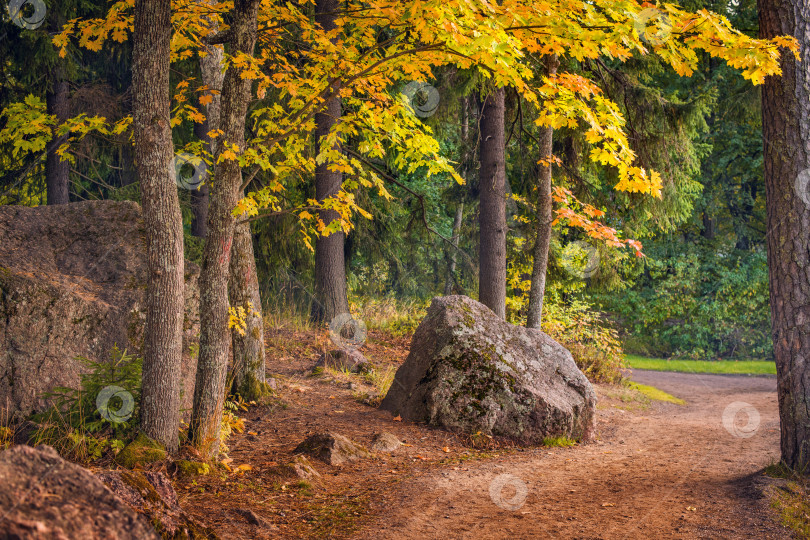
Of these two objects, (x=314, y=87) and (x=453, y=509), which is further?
(x=314, y=87)

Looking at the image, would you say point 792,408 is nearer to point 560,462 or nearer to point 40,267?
point 560,462

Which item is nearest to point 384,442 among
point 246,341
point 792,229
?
point 246,341

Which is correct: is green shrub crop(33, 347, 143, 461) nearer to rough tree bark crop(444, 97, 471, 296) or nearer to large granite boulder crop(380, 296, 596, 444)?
large granite boulder crop(380, 296, 596, 444)

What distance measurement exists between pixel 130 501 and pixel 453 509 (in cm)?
241

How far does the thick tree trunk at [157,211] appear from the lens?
4.32 m

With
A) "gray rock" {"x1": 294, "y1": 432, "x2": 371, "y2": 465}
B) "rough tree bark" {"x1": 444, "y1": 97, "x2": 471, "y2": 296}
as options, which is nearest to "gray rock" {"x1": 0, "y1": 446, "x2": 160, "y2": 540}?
"gray rock" {"x1": 294, "y1": 432, "x2": 371, "y2": 465}

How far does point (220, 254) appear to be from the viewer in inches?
192

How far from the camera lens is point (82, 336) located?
5.06m

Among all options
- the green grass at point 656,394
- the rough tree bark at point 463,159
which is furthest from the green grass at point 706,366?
the rough tree bark at point 463,159

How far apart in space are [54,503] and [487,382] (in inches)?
204

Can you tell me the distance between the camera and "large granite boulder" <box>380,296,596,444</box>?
21.5 feet

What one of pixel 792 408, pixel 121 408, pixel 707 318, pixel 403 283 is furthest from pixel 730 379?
pixel 121 408

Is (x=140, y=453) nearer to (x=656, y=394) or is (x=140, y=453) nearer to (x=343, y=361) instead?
(x=343, y=361)

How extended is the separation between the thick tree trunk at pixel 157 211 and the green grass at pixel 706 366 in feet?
47.2
